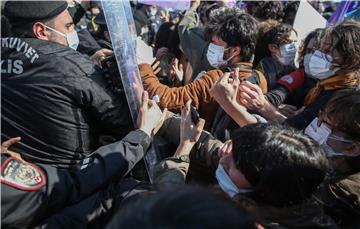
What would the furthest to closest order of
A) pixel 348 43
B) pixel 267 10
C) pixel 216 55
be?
1. pixel 267 10
2. pixel 216 55
3. pixel 348 43

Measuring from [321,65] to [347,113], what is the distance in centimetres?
68

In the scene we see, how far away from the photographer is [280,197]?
1.36 m

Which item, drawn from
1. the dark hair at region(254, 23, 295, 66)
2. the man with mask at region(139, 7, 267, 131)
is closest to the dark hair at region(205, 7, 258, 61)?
the man with mask at region(139, 7, 267, 131)

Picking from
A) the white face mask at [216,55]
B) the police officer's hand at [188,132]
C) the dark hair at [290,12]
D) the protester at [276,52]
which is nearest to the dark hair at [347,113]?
the police officer's hand at [188,132]

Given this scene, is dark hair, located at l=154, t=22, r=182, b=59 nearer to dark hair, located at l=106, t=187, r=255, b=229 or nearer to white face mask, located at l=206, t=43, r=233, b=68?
white face mask, located at l=206, t=43, r=233, b=68

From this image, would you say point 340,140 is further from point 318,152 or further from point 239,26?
point 239,26

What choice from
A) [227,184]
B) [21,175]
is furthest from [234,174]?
[21,175]

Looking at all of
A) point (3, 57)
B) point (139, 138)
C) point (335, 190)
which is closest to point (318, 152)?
point (335, 190)

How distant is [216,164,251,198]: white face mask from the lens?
1458 millimetres

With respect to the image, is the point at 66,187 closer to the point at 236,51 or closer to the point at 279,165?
the point at 279,165

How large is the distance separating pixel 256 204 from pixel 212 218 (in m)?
0.61

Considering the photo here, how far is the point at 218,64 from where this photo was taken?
2641mm

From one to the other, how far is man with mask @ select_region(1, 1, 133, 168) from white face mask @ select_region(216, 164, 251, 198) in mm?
544

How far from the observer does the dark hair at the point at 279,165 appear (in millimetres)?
1350
